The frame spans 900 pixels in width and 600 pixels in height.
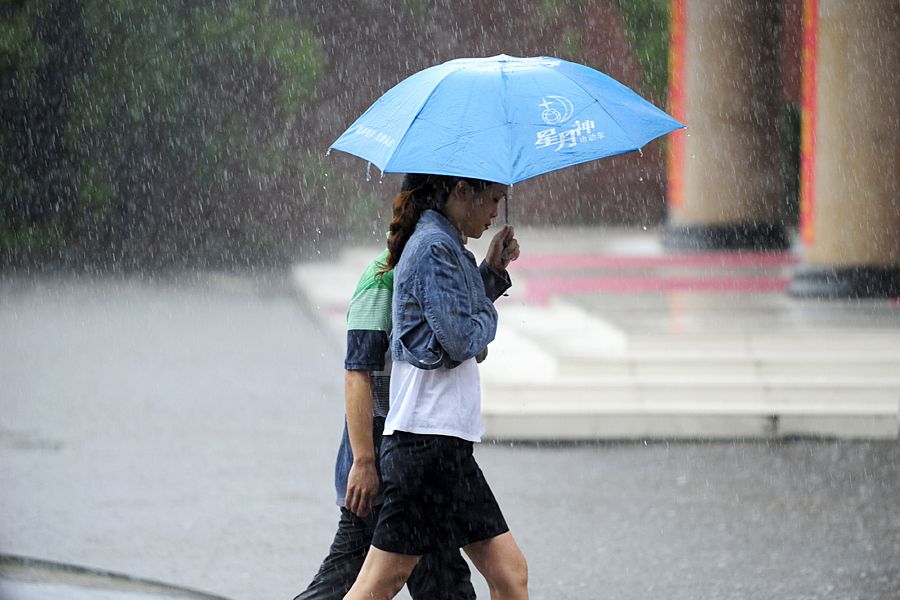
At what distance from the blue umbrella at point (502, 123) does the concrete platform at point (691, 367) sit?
457cm

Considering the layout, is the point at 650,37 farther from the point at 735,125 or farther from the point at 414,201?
the point at 414,201

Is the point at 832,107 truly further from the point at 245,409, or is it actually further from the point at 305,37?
the point at 305,37

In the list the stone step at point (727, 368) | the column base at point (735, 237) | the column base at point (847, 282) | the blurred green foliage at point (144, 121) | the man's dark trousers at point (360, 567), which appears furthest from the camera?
the blurred green foliage at point (144, 121)

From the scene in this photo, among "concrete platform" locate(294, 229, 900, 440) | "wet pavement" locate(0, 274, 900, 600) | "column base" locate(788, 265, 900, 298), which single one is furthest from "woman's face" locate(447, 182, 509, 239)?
"column base" locate(788, 265, 900, 298)

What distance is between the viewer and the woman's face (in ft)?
12.2

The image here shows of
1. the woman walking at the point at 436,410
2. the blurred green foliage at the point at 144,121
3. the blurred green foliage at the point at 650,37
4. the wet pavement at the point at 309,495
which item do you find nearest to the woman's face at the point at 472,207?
the woman walking at the point at 436,410

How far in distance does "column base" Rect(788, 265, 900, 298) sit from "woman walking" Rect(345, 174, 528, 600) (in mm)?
9109

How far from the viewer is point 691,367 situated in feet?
29.2

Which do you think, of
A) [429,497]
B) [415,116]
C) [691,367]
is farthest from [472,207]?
[691,367]

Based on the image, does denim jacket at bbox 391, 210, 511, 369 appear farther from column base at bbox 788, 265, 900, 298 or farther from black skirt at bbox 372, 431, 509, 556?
column base at bbox 788, 265, 900, 298

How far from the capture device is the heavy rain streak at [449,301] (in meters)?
3.72

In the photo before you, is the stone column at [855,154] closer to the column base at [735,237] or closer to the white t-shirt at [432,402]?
the column base at [735,237]

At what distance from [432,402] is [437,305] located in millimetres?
276

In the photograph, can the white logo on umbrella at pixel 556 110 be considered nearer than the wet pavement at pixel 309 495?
Yes
